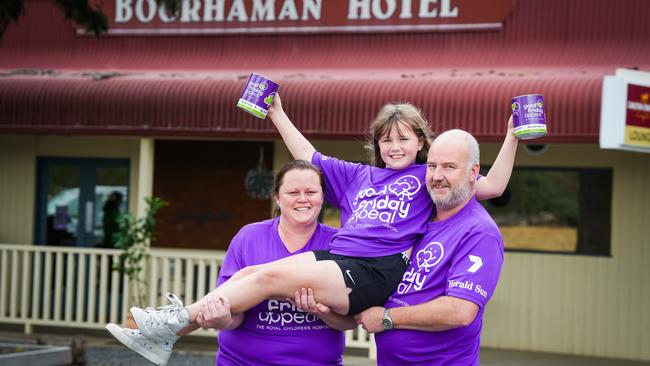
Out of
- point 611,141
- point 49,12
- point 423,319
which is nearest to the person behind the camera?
point 423,319

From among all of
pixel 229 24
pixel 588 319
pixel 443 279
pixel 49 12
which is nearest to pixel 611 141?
pixel 588 319

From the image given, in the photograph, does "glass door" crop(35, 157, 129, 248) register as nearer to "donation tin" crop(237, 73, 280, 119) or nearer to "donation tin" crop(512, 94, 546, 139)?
"donation tin" crop(237, 73, 280, 119)

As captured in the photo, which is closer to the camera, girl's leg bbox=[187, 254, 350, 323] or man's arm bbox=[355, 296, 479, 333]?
man's arm bbox=[355, 296, 479, 333]

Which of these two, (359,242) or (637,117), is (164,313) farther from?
(637,117)

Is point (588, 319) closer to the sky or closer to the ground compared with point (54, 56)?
closer to the ground

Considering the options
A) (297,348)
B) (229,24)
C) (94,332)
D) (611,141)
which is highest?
(229,24)

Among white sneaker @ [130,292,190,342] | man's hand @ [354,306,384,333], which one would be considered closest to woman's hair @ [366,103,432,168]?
man's hand @ [354,306,384,333]

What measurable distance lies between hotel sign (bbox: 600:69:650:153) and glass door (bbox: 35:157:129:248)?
714 cm

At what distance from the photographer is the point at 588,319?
1248 cm

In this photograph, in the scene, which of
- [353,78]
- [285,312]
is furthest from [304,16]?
[285,312]

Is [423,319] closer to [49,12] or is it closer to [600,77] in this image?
[600,77]

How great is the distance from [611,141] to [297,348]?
661 centimetres

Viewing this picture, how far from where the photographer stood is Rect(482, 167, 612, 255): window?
12688 mm

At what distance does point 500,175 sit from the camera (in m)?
4.88
